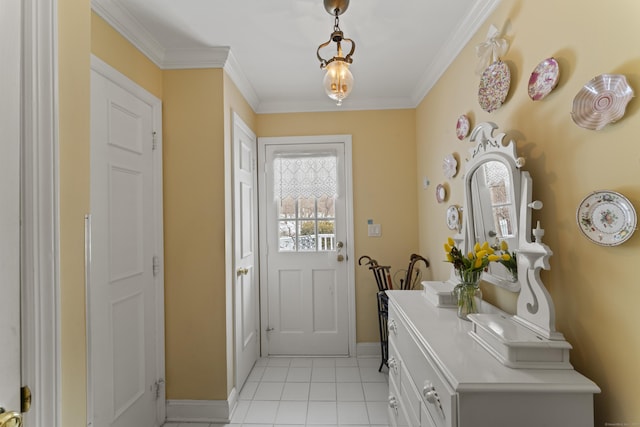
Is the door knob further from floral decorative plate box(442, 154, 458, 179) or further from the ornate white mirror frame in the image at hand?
floral decorative plate box(442, 154, 458, 179)

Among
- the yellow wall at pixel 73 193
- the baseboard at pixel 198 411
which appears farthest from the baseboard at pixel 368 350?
the yellow wall at pixel 73 193

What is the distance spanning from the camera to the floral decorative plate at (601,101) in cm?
84

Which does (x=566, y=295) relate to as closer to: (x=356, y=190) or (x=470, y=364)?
(x=470, y=364)

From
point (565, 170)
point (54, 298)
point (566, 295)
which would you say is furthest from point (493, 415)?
point (54, 298)

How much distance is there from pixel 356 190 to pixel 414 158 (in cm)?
64

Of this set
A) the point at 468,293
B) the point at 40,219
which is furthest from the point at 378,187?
the point at 40,219

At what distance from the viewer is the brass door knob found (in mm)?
576

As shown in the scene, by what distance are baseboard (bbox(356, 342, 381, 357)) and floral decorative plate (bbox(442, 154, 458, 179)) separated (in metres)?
1.74

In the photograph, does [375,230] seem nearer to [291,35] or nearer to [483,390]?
[291,35]

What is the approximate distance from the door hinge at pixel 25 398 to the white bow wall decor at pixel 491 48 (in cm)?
203

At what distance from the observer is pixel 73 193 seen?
0.83 meters

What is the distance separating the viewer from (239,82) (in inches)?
90.8

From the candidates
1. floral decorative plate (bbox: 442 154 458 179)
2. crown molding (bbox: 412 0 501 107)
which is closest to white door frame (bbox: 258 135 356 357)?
crown molding (bbox: 412 0 501 107)

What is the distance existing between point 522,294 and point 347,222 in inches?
71.3
